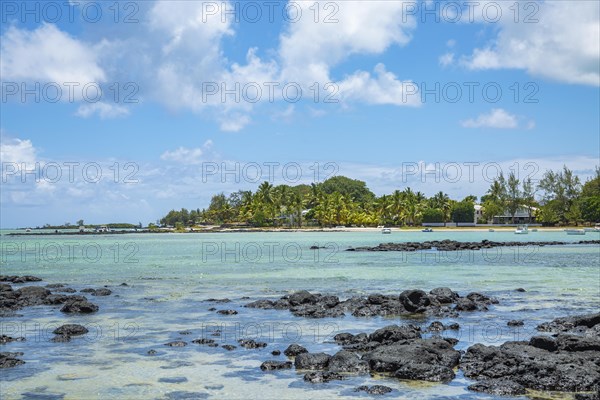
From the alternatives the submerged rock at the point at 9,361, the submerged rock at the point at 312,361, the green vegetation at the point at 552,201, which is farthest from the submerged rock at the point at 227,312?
the green vegetation at the point at 552,201

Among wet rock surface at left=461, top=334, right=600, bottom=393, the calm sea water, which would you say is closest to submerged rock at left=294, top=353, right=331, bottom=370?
the calm sea water

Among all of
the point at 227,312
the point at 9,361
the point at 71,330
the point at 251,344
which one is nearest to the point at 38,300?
the point at 71,330

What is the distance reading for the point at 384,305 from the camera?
24.2m

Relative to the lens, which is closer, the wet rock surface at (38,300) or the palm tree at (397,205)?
the wet rock surface at (38,300)

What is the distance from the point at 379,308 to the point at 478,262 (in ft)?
104

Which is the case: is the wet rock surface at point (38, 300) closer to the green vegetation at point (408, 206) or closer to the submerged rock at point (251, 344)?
the submerged rock at point (251, 344)

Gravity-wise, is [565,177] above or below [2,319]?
above

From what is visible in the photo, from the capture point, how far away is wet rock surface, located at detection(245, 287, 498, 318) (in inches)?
923

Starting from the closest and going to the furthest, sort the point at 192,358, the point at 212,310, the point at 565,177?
the point at 192,358
the point at 212,310
the point at 565,177

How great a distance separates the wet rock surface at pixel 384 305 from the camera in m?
23.4

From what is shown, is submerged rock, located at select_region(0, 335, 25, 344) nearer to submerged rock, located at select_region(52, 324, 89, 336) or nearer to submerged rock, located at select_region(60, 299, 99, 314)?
submerged rock, located at select_region(52, 324, 89, 336)

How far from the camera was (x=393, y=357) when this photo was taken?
1472 cm

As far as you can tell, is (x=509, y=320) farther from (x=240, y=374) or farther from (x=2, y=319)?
(x=2, y=319)

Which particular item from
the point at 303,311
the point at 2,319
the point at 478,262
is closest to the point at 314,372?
the point at 303,311
